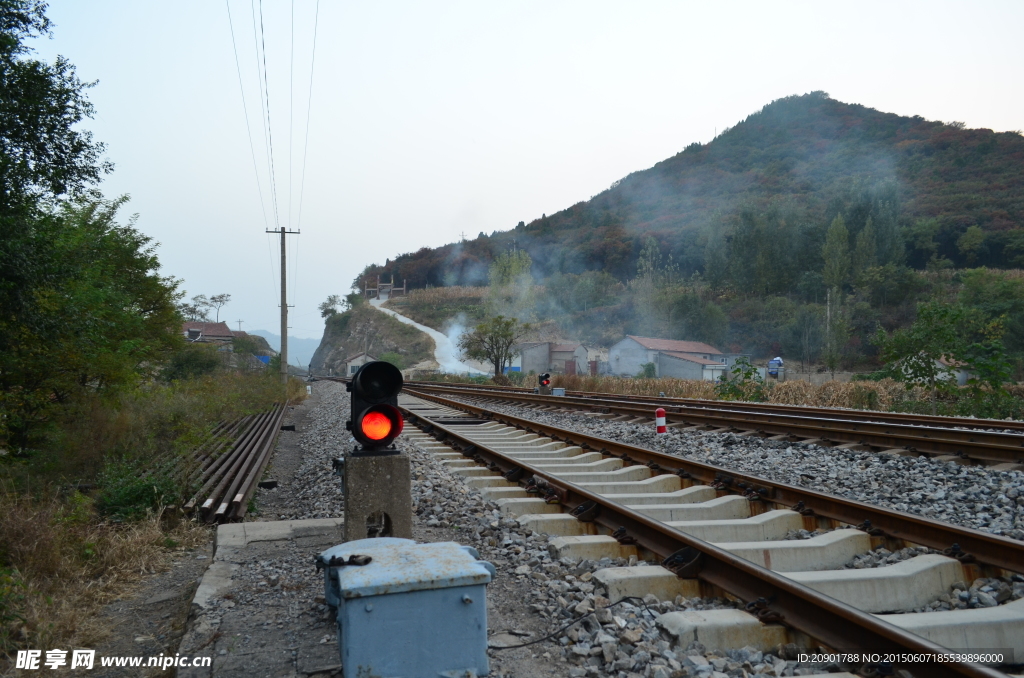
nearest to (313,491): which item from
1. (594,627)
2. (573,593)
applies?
(573,593)

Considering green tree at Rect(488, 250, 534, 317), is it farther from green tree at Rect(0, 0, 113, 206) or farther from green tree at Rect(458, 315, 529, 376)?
green tree at Rect(0, 0, 113, 206)

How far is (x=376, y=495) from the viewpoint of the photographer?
4453mm

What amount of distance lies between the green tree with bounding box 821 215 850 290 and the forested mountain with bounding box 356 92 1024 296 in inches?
140

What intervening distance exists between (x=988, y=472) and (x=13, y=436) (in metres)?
12.9

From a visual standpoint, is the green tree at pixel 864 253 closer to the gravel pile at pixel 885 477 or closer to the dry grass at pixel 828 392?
the dry grass at pixel 828 392

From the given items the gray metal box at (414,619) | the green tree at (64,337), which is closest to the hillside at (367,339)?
the green tree at (64,337)

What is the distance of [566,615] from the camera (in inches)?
151

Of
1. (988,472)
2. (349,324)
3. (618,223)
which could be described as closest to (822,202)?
(618,223)

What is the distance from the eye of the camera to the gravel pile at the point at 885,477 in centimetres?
597

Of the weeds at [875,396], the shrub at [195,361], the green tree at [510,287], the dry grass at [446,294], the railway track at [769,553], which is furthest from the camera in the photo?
the dry grass at [446,294]

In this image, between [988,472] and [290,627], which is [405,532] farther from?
[988,472]

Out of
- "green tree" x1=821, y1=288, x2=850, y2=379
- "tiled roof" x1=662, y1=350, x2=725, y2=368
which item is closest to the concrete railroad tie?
"tiled roof" x1=662, y1=350, x2=725, y2=368

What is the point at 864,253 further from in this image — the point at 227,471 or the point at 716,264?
the point at 227,471

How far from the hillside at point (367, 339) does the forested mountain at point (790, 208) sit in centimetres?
2015
